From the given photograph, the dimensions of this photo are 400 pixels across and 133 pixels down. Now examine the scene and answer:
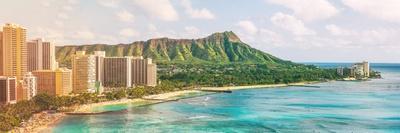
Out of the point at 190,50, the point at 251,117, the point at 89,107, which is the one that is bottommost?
the point at 251,117

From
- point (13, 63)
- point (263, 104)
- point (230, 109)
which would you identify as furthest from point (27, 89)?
point (263, 104)

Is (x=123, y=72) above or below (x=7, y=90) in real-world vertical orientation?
above

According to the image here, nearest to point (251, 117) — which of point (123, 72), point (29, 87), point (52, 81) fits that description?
point (29, 87)

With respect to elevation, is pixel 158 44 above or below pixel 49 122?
above

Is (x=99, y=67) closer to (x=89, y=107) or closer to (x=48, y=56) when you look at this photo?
(x=48, y=56)

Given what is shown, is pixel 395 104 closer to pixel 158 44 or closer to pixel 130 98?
pixel 130 98
